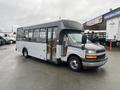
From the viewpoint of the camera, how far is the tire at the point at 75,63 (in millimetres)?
6246

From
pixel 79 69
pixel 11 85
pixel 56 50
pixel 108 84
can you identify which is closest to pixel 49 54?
pixel 56 50

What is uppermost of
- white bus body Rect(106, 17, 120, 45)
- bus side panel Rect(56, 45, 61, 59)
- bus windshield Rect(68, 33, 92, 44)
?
white bus body Rect(106, 17, 120, 45)

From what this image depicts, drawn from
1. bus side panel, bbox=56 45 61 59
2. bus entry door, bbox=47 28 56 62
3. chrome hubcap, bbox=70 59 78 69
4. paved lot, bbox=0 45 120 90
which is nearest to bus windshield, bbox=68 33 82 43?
bus side panel, bbox=56 45 61 59

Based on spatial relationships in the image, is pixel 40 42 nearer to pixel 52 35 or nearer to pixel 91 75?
pixel 52 35

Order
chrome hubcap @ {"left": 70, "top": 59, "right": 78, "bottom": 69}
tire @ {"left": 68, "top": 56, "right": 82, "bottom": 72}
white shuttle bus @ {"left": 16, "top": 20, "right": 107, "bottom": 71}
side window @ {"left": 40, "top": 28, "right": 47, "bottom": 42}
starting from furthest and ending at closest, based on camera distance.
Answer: side window @ {"left": 40, "top": 28, "right": 47, "bottom": 42}
chrome hubcap @ {"left": 70, "top": 59, "right": 78, "bottom": 69}
tire @ {"left": 68, "top": 56, "right": 82, "bottom": 72}
white shuttle bus @ {"left": 16, "top": 20, "right": 107, "bottom": 71}

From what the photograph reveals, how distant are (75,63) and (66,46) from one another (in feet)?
3.50

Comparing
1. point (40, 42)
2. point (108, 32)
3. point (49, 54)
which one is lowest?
point (49, 54)

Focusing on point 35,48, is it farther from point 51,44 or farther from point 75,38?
point 75,38

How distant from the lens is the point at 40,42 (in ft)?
27.5

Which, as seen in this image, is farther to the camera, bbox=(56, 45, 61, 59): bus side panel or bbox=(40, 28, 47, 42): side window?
bbox=(40, 28, 47, 42): side window

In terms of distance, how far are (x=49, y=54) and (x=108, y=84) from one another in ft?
13.0

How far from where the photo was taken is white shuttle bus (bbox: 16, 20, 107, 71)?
598cm

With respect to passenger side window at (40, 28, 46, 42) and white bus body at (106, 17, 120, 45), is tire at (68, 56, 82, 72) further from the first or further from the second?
white bus body at (106, 17, 120, 45)

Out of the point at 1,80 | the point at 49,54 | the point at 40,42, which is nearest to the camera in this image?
the point at 1,80
